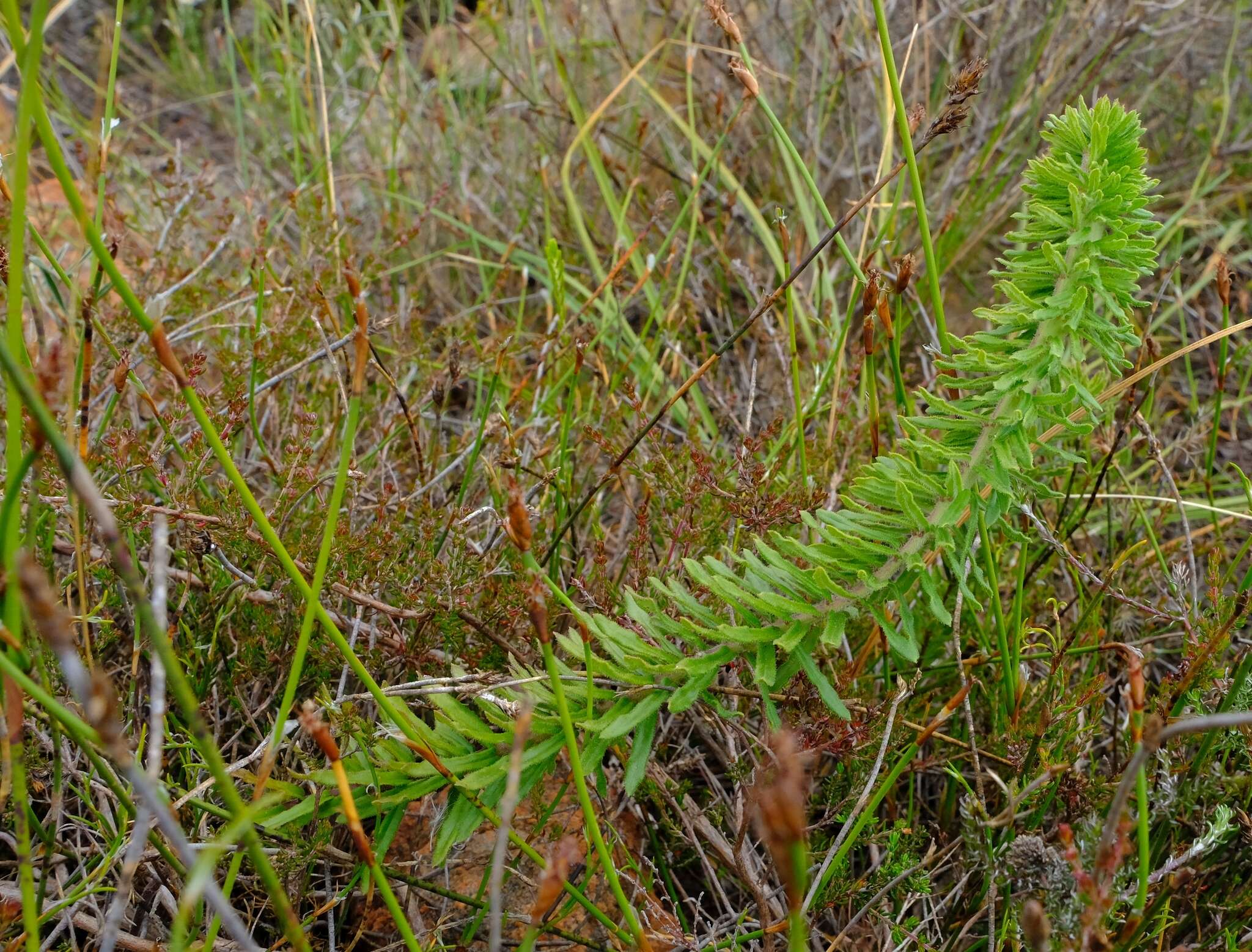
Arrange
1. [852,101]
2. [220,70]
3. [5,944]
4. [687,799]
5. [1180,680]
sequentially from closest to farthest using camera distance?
[5,944] → [1180,680] → [687,799] → [852,101] → [220,70]

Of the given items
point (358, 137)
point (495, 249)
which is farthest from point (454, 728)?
point (358, 137)

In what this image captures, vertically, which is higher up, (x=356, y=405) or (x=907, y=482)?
(x=356, y=405)

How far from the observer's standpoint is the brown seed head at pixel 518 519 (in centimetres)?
79

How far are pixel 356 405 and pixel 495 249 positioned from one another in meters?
1.73

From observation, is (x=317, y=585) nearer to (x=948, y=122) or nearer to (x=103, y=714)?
(x=103, y=714)

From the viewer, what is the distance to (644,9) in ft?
9.24

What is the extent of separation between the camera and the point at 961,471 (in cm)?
109

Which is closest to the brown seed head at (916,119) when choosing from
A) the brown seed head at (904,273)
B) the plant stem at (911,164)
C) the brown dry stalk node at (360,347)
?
the plant stem at (911,164)

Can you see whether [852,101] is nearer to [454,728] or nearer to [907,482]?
[907,482]

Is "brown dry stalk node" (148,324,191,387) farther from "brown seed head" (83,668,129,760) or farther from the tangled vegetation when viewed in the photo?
"brown seed head" (83,668,129,760)

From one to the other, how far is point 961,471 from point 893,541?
118mm

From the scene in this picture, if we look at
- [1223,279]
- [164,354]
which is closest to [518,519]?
[164,354]

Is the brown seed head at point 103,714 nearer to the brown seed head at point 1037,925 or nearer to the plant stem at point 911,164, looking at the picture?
the brown seed head at point 1037,925

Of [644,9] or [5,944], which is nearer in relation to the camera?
[5,944]
